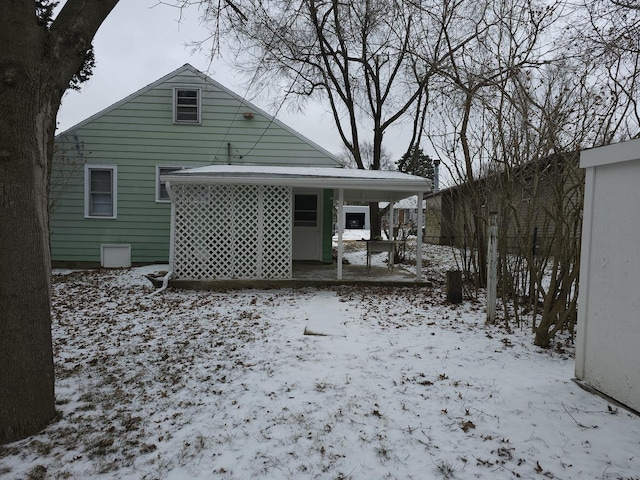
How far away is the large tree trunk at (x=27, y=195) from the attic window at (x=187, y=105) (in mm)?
8837

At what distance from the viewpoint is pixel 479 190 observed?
24.7 ft

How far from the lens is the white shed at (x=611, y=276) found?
279cm

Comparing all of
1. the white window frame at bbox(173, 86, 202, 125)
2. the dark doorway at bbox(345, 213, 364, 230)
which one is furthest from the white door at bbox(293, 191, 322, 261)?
the dark doorway at bbox(345, 213, 364, 230)

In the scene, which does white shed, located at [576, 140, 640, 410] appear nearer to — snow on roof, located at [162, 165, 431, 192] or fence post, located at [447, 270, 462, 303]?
fence post, located at [447, 270, 462, 303]

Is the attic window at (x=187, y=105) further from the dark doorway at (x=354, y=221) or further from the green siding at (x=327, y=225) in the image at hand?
the dark doorway at (x=354, y=221)

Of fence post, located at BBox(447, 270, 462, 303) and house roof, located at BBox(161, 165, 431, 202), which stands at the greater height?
house roof, located at BBox(161, 165, 431, 202)

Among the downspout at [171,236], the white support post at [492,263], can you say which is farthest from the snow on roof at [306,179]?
the white support post at [492,263]

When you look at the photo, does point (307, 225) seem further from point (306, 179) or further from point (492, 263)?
point (492, 263)

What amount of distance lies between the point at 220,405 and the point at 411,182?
617cm

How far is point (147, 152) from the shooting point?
36.3 feet

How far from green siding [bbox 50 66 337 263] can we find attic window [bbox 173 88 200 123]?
166 mm

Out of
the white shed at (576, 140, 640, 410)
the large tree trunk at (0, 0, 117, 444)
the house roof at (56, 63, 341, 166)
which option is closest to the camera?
the large tree trunk at (0, 0, 117, 444)

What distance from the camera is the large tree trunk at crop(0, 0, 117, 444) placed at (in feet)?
8.04

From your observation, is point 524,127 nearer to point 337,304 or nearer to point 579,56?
point 579,56
